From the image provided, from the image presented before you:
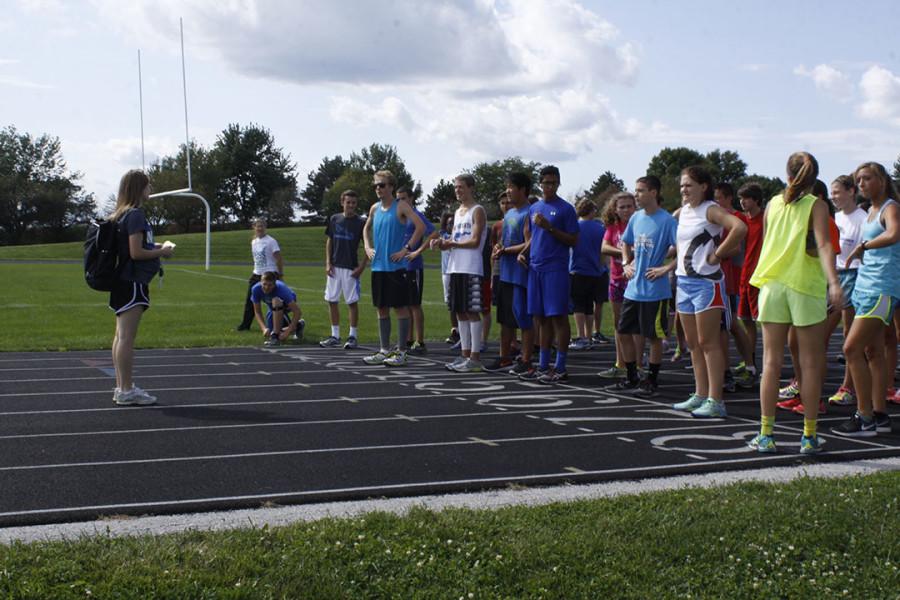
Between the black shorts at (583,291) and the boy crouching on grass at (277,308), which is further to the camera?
the boy crouching on grass at (277,308)

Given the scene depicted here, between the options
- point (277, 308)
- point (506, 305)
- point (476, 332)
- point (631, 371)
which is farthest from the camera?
point (277, 308)

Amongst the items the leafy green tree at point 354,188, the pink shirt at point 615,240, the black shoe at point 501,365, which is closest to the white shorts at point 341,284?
the black shoe at point 501,365

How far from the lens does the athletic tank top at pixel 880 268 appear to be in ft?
22.6

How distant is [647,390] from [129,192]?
4.90 meters

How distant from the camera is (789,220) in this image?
623cm

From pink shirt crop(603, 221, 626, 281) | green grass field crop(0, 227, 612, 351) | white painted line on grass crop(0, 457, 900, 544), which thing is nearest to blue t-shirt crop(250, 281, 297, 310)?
green grass field crop(0, 227, 612, 351)

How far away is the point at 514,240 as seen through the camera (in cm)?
1006

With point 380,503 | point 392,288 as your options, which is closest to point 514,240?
point 392,288

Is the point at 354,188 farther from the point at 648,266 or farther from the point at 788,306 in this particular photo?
the point at 788,306

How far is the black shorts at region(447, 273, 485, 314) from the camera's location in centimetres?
1005

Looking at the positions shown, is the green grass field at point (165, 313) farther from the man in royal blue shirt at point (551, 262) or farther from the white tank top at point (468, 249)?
the man in royal blue shirt at point (551, 262)

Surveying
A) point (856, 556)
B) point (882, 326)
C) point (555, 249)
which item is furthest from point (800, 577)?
point (555, 249)

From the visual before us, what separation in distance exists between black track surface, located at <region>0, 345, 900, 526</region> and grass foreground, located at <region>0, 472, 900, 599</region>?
846 mm

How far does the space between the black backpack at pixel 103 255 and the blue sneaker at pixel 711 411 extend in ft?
15.9
